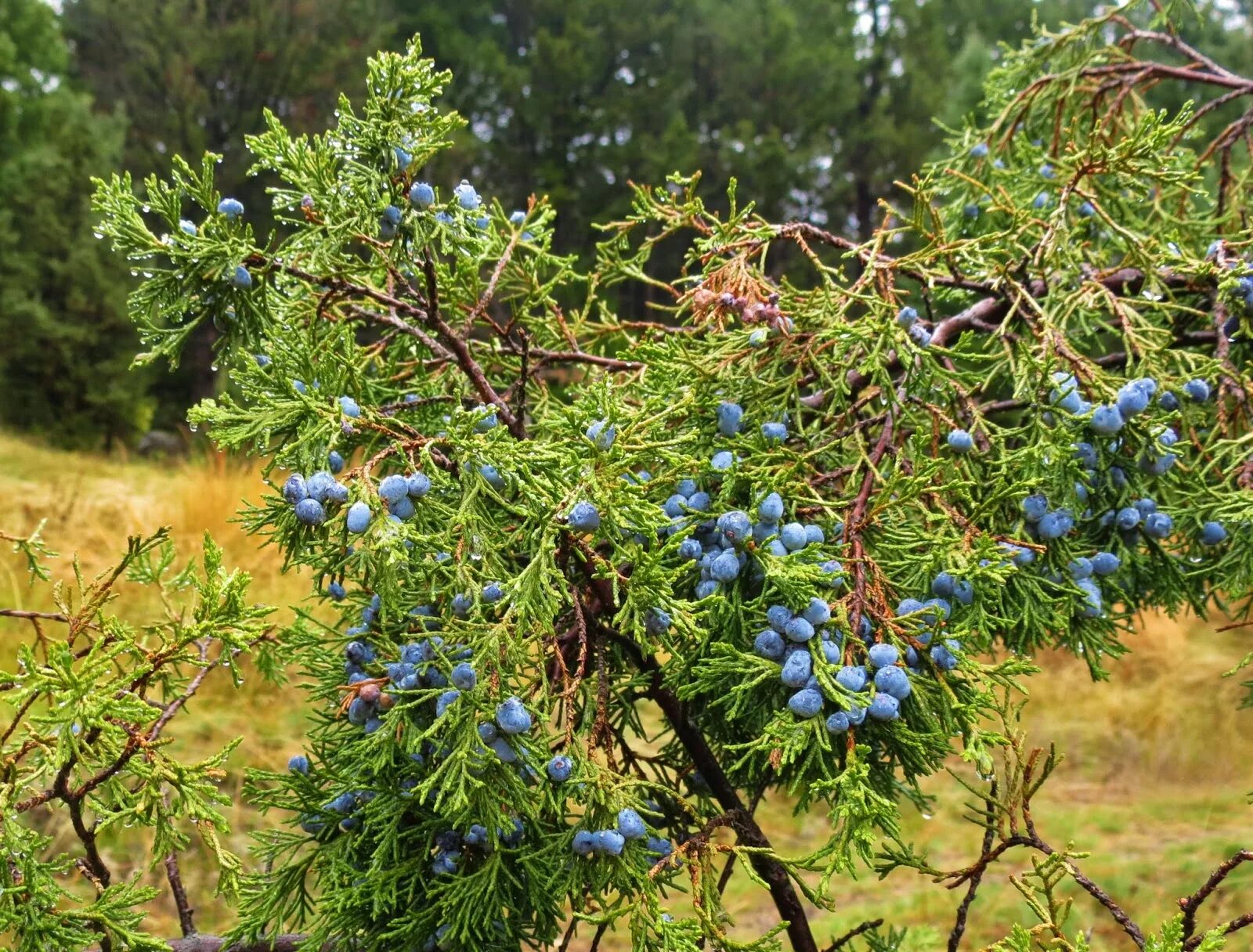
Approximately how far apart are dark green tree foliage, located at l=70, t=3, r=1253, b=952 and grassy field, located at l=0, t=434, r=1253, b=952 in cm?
233

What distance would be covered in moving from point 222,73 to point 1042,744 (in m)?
14.1

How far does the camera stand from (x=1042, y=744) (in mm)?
5391

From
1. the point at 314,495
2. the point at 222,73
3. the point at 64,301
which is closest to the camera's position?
the point at 314,495

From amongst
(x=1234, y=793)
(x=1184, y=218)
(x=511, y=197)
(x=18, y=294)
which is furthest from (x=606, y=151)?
(x=1184, y=218)

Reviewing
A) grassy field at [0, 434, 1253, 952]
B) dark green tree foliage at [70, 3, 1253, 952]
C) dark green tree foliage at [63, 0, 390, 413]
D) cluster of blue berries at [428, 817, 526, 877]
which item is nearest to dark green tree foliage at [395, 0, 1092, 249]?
dark green tree foliage at [63, 0, 390, 413]

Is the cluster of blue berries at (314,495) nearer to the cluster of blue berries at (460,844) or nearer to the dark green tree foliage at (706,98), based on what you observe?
the cluster of blue berries at (460,844)

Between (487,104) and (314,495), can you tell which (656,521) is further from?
(487,104)

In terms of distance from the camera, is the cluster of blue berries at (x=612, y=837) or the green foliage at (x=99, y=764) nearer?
the green foliage at (x=99, y=764)

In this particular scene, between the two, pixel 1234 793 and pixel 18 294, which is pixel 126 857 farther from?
pixel 18 294

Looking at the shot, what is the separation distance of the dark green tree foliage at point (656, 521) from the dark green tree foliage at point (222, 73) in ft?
43.4

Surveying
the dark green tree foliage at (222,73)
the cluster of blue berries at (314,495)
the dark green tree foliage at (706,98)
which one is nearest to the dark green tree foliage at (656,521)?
the cluster of blue berries at (314,495)

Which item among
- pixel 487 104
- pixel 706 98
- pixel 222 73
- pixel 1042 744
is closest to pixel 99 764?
pixel 1042 744

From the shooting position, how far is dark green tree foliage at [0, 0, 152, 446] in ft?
34.3

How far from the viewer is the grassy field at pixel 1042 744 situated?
150 inches
